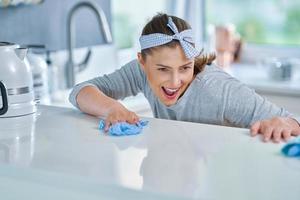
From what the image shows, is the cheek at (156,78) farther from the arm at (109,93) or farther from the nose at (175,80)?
the arm at (109,93)

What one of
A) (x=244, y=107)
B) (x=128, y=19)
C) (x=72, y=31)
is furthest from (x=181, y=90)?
(x=128, y=19)

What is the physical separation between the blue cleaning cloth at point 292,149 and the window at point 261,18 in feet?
7.15

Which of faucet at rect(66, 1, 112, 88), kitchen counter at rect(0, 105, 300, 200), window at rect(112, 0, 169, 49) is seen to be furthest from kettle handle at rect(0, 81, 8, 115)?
window at rect(112, 0, 169, 49)

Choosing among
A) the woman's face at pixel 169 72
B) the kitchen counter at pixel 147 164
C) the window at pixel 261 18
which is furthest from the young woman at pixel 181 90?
the window at pixel 261 18

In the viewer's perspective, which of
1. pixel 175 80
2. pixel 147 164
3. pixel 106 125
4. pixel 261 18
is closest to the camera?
pixel 147 164

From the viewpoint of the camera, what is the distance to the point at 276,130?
1.28 metres

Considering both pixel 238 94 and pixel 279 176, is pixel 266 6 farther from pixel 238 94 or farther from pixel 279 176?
pixel 279 176

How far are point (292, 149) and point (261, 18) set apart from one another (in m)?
2.27

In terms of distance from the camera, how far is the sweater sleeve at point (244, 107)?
58.7 inches

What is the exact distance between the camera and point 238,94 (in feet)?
5.09

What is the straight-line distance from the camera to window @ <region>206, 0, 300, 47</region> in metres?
A: 3.19

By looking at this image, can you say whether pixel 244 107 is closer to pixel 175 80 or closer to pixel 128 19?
pixel 175 80

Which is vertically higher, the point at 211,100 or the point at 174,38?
the point at 174,38

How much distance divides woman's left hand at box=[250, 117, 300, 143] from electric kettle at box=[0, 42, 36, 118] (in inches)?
25.8
